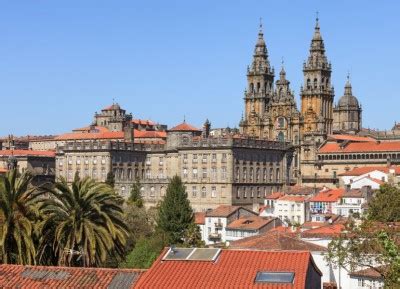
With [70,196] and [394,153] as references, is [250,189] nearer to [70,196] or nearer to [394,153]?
[394,153]

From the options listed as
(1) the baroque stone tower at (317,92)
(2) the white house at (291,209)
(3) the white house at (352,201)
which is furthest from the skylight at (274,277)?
(1) the baroque stone tower at (317,92)

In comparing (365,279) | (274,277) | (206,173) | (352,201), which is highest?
(206,173)

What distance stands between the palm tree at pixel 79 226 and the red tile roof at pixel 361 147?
92.3 m

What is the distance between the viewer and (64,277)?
24.6 m

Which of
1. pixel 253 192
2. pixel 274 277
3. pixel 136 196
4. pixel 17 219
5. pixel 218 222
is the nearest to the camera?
pixel 274 277

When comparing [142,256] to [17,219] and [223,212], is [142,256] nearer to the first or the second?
[17,219]

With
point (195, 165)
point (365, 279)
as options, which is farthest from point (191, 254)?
point (195, 165)

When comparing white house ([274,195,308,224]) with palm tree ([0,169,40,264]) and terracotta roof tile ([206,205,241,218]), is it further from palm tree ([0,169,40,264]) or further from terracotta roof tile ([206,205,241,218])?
palm tree ([0,169,40,264])

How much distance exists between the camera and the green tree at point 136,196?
335ft

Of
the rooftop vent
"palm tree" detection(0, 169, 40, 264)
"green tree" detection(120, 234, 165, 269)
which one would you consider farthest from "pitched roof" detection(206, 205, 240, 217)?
the rooftop vent

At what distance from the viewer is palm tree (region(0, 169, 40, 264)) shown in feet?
Answer: 106

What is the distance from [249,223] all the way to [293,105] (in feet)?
200

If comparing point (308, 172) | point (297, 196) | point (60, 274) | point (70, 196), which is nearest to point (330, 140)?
point (308, 172)

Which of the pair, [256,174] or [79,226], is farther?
[256,174]
